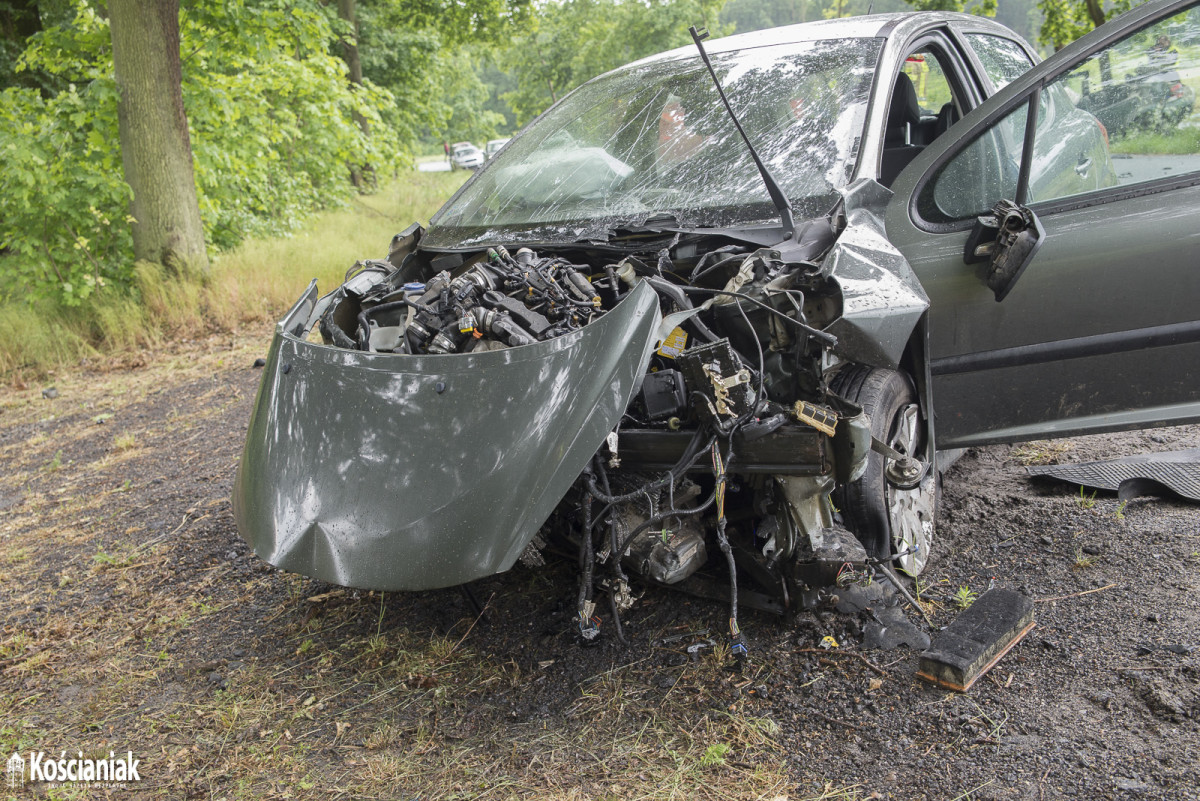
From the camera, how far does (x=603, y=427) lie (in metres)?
2.37

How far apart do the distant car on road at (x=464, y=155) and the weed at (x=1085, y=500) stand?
32979 millimetres

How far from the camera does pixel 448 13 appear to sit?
19031 mm

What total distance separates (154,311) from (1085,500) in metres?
8.09

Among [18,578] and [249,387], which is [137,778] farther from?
[249,387]

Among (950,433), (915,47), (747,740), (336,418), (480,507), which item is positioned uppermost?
(915,47)

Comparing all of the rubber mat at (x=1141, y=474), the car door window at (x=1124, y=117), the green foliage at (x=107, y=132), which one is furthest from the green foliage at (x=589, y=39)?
the rubber mat at (x=1141, y=474)

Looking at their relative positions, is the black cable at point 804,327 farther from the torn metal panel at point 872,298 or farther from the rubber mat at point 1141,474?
the rubber mat at point 1141,474

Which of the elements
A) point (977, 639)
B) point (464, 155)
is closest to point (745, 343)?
point (977, 639)

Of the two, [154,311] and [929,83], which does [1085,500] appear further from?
[154,311]

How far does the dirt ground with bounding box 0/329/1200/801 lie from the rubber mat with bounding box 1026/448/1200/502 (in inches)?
2.7

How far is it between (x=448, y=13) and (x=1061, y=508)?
18.5m

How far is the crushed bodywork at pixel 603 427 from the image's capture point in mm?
2373

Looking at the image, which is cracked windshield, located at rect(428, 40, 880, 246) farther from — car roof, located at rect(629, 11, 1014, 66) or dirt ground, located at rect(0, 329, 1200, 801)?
dirt ground, located at rect(0, 329, 1200, 801)

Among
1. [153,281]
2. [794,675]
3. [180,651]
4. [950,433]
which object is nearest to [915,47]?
[950,433]
